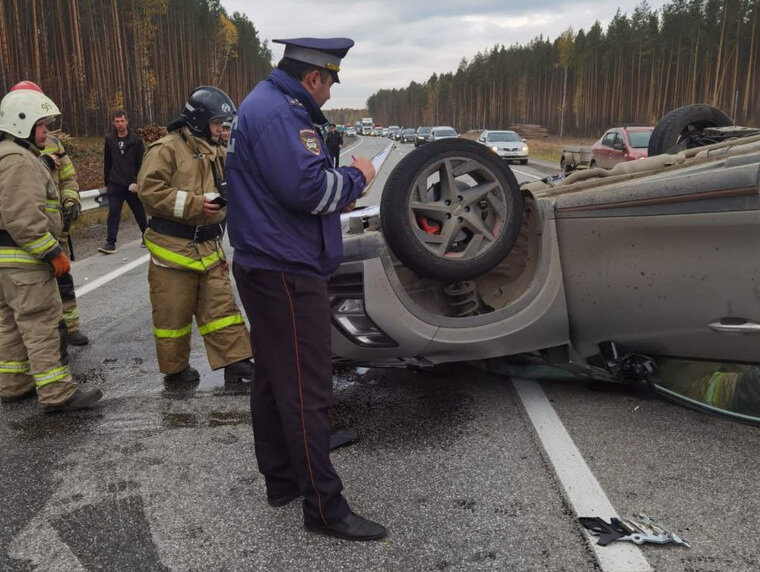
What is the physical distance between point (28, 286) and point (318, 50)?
2.44 meters

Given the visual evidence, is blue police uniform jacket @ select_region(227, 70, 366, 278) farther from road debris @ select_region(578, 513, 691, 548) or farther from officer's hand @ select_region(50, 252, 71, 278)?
officer's hand @ select_region(50, 252, 71, 278)

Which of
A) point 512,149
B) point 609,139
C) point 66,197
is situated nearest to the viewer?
point 66,197

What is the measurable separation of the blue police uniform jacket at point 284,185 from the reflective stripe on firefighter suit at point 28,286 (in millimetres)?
1803

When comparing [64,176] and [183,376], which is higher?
[64,176]

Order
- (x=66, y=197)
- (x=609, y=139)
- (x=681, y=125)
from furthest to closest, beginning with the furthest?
(x=609, y=139)
(x=66, y=197)
(x=681, y=125)

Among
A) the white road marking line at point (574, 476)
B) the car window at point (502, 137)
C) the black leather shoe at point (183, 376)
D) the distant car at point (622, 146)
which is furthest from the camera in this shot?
the car window at point (502, 137)

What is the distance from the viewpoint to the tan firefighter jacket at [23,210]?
→ 145 inches

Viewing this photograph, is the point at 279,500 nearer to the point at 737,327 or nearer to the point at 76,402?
the point at 76,402

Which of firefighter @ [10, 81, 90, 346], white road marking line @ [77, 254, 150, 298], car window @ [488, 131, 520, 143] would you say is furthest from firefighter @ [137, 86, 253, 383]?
car window @ [488, 131, 520, 143]

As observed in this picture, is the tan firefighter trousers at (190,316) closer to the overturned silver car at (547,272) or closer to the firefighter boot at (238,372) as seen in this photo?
the firefighter boot at (238,372)

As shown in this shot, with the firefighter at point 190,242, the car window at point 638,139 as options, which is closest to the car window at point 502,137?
the car window at point 638,139

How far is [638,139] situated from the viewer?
53.6 feet

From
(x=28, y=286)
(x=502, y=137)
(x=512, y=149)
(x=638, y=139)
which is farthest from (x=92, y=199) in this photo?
(x=502, y=137)

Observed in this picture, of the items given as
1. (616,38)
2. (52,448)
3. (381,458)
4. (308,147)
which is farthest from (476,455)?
(616,38)
